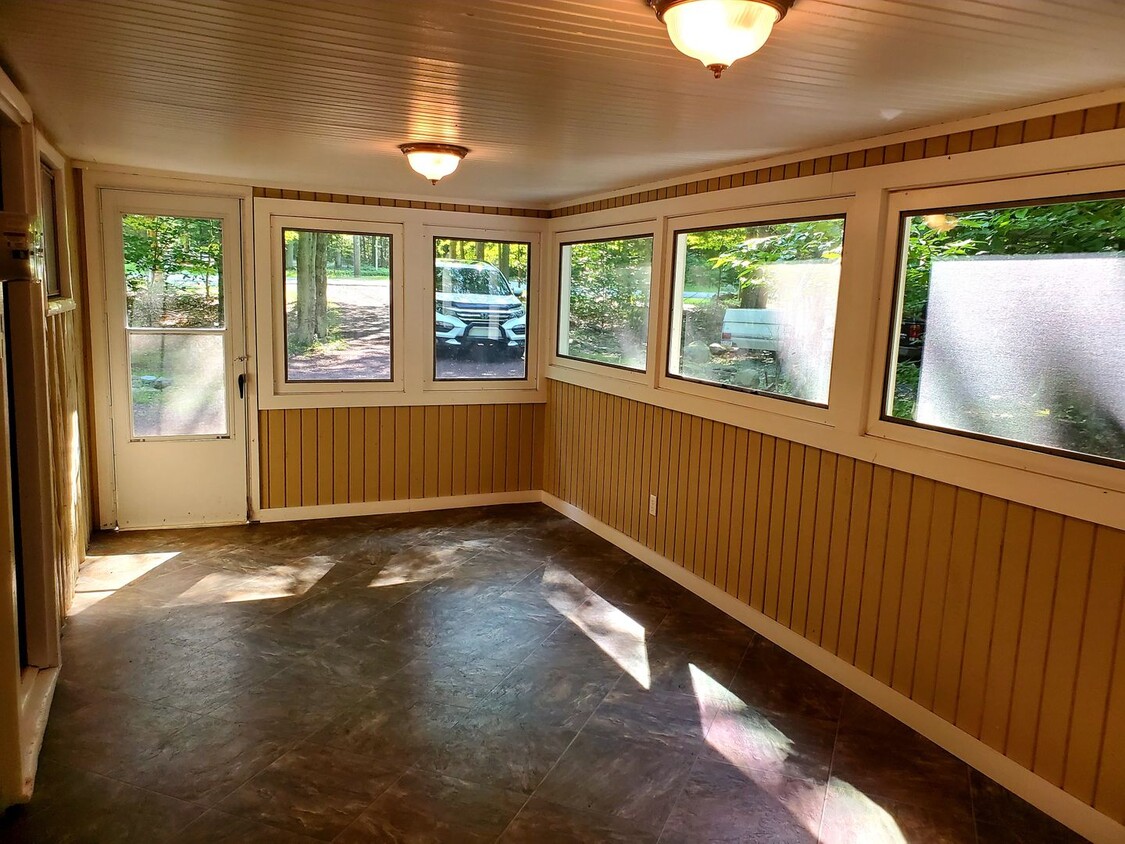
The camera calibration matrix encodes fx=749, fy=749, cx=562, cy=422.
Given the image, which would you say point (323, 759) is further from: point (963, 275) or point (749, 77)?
point (963, 275)

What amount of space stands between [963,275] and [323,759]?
2.91m

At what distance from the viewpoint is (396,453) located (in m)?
5.67

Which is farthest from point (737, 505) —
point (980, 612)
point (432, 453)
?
point (432, 453)

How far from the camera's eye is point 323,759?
8.68 feet

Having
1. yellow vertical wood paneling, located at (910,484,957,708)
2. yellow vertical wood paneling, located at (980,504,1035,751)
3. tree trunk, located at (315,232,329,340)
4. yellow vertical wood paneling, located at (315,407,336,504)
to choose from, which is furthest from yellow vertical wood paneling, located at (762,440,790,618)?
tree trunk, located at (315,232,329,340)

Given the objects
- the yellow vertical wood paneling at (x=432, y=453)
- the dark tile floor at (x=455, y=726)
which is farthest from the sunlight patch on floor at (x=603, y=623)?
the yellow vertical wood paneling at (x=432, y=453)

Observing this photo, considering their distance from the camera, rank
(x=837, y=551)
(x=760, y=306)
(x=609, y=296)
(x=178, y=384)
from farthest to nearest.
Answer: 1. (x=609, y=296)
2. (x=178, y=384)
3. (x=760, y=306)
4. (x=837, y=551)

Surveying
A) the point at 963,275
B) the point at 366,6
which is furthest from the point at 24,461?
the point at 963,275

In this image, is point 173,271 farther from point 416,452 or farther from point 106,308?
point 416,452

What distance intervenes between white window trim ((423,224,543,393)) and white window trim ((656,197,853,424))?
5.46ft

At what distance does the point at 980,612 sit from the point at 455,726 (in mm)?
1984

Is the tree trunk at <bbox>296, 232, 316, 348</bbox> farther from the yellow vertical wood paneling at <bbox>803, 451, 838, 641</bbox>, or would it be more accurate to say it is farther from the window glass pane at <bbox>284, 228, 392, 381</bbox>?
the yellow vertical wood paneling at <bbox>803, 451, 838, 641</bbox>

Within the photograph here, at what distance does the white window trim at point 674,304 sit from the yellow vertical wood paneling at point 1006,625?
0.90 metres

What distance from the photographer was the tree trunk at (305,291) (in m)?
5.25
